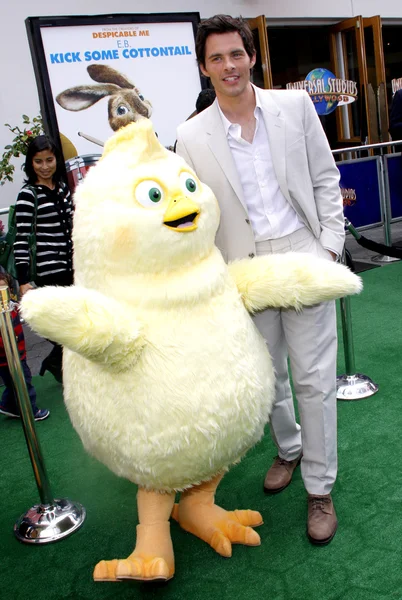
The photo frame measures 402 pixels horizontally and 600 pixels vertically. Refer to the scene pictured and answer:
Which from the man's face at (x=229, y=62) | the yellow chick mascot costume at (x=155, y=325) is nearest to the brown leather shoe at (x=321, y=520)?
the yellow chick mascot costume at (x=155, y=325)

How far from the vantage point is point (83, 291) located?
66.2 inches

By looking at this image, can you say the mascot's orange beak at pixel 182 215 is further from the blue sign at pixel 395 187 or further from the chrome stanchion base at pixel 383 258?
the blue sign at pixel 395 187

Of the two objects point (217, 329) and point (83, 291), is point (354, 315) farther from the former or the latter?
point (83, 291)

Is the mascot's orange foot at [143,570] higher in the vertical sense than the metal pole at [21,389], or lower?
lower

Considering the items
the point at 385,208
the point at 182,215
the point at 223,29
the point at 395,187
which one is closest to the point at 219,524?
the point at 182,215

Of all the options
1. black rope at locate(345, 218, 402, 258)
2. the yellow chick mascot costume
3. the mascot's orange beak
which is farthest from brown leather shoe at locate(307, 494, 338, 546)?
black rope at locate(345, 218, 402, 258)

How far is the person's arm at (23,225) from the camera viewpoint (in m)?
3.39

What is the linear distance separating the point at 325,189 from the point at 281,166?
222mm

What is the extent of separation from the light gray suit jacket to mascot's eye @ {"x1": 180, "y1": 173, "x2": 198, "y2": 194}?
0.26 metres

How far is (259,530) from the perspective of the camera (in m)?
2.20

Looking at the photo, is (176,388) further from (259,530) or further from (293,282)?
(259,530)

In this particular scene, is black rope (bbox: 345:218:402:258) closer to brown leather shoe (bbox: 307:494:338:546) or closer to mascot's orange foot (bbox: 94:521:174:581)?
brown leather shoe (bbox: 307:494:338:546)

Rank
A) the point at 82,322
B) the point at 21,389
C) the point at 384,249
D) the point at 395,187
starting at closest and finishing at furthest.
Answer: the point at 82,322 → the point at 21,389 → the point at 384,249 → the point at 395,187

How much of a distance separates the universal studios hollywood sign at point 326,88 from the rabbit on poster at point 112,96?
13.8ft
